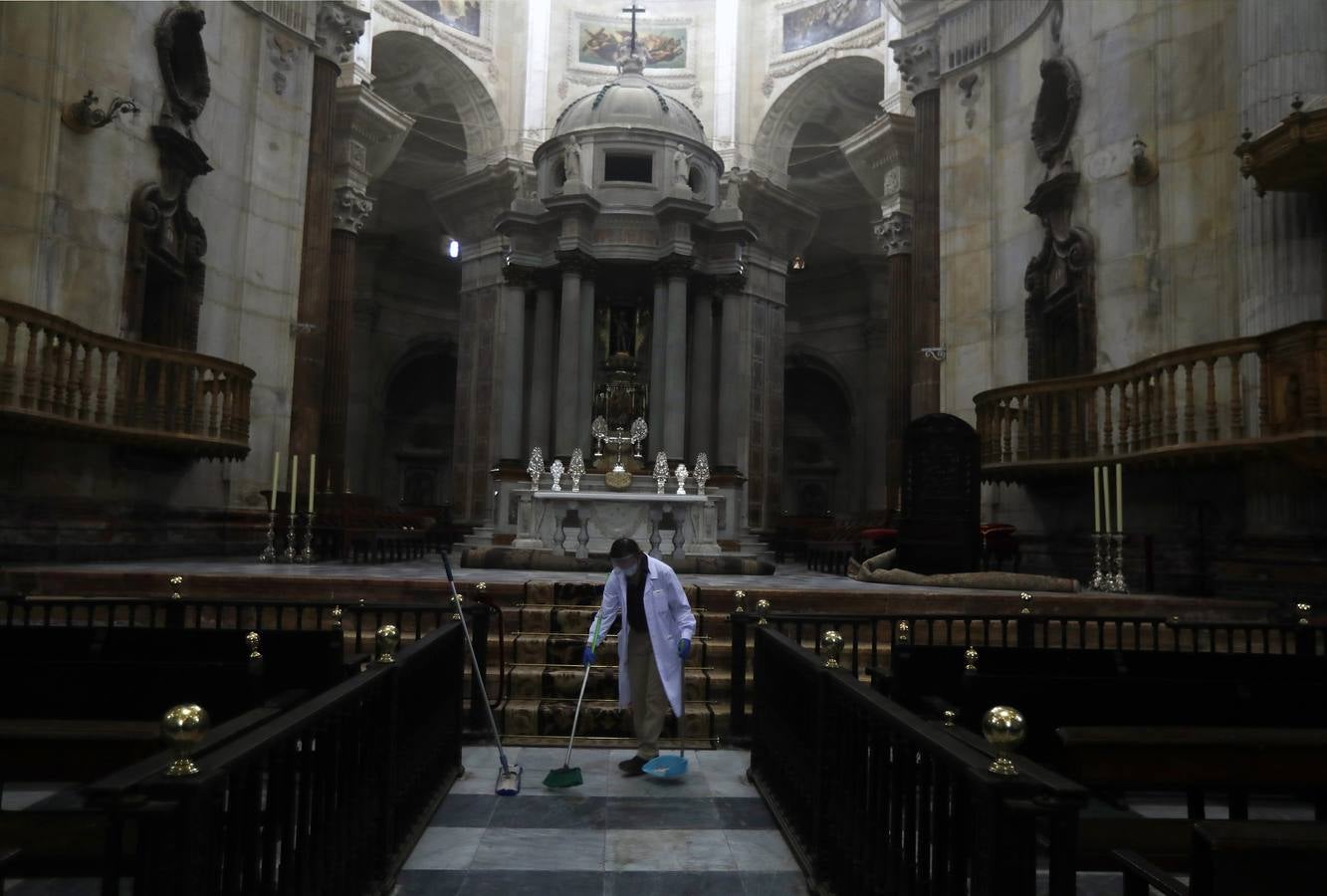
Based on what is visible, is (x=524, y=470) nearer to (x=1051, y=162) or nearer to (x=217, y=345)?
(x=217, y=345)

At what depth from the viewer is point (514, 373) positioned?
2248cm

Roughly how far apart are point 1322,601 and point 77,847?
38.3 feet

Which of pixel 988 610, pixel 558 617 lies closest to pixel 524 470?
pixel 558 617

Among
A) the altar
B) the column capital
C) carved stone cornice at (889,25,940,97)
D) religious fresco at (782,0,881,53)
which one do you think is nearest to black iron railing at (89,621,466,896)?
the altar

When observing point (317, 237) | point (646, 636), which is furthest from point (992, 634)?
point (317, 237)

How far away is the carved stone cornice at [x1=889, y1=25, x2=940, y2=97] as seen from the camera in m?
19.4

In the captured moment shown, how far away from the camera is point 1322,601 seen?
416 inches

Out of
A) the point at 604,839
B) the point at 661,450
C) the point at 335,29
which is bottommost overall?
the point at 604,839

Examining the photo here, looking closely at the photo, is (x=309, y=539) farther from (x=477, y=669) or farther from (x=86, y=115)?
(x=477, y=669)

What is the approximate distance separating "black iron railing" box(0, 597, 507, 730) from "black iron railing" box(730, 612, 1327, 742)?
6.33 feet

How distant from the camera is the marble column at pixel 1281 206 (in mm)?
11305

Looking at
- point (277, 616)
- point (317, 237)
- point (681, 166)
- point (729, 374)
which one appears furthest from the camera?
point (729, 374)

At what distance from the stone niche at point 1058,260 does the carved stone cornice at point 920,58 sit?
3274 millimetres

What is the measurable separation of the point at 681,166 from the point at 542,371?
5.68 m
